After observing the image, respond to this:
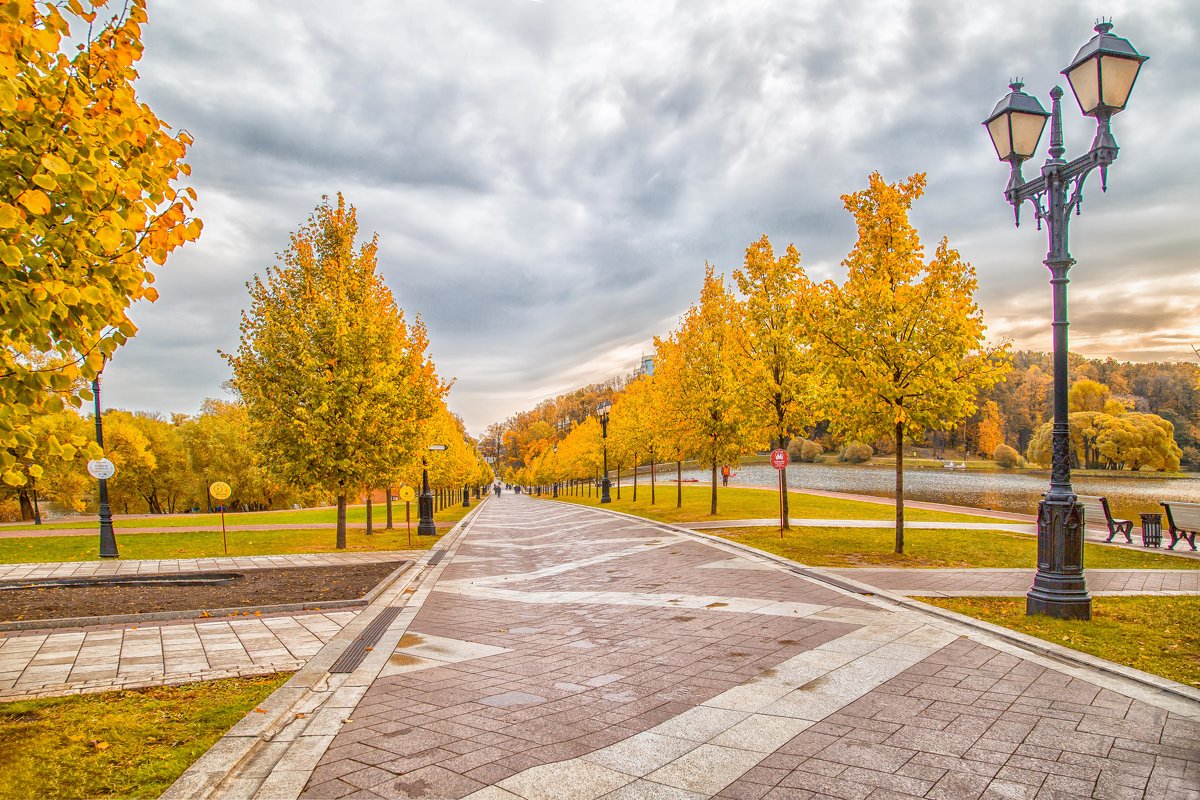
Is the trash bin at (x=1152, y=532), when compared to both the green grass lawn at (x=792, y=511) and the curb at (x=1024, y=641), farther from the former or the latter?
the curb at (x=1024, y=641)

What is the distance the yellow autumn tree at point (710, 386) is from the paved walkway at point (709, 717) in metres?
14.2

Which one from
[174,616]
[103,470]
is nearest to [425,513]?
[103,470]

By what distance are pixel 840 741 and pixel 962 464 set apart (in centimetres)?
9754

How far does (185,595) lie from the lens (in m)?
10.0

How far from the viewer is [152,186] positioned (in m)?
3.82

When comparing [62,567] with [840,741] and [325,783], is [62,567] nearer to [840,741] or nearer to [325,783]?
[325,783]

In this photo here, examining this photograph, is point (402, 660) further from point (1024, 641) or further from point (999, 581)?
point (999, 581)

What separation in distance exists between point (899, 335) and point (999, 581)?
17.7 ft

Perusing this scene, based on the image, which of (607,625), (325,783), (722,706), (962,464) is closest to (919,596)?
(607,625)

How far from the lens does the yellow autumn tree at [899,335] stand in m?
13.0

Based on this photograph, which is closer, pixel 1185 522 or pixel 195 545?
pixel 195 545

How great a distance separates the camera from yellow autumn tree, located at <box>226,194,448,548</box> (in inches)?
674

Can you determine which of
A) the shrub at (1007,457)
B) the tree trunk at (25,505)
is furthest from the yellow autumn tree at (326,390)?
the shrub at (1007,457)

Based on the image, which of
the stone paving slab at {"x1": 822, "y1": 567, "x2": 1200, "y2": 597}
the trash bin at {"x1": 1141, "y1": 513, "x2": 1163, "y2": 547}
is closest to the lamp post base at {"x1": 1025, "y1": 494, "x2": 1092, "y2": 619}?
the stone paving slab at {"x1": 822, "y1": 567, "x2": 1200, "y2": 597}
